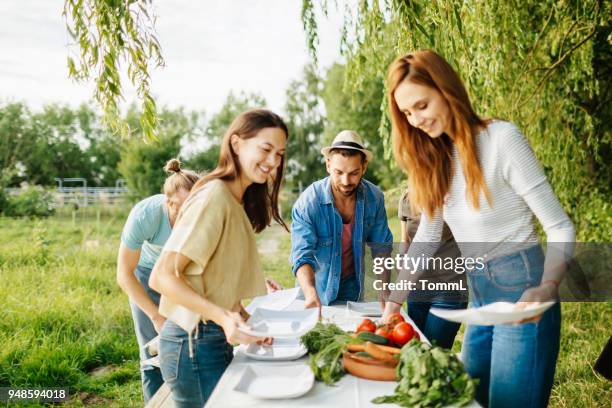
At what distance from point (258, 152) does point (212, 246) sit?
0.35 m

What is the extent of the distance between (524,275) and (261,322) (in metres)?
0.91

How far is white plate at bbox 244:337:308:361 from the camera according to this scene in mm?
2088

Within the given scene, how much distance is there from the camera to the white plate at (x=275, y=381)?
172cm

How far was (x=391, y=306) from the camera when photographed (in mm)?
2357

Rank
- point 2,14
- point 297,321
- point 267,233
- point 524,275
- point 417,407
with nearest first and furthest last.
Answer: point 417,407 → point 524,275 → point 297,321 → point 2,14 → point 267,233

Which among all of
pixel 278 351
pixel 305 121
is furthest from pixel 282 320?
pixel 305 121

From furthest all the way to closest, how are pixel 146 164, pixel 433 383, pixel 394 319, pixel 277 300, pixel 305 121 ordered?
1. pixel 305 121
2. pixel 146 164
3. pixel 277 300
4. pixel 394 319
5. pixel 433 383

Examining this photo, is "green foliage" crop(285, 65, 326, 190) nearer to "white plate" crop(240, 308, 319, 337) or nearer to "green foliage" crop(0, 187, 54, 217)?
"green foliage" crop(0, 187, 54, 217)

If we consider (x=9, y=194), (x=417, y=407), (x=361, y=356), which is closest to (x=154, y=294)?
(x=361, y=356)

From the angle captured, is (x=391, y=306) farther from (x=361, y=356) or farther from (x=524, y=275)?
(x=524, y=275)

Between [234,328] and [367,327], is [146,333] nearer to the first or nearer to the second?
[367,327]

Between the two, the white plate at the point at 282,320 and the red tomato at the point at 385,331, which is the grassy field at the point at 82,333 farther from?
the white plate at the point at 282,320

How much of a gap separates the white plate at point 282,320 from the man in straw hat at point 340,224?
0.82 m

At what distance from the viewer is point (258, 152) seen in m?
1.87
